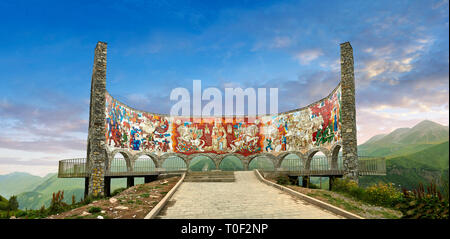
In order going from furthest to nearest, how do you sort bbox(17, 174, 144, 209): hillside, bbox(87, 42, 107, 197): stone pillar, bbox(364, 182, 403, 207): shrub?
1. bbox(17, 174, 144, 209): hillside
2. bbox(87, 42, 107, 197): stone pillar
3. bbox(364, 182, 403, 207): shrub

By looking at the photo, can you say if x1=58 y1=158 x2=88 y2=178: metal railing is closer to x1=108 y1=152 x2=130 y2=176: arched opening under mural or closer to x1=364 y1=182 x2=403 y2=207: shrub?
x1=108 y1=152 x2=130 y2=176: arched opening under mural

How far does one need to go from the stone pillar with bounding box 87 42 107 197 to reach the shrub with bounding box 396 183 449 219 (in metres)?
19.0

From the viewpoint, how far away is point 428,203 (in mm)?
7137

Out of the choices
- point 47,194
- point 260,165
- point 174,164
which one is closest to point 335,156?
point 260,165

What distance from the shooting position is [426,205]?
283 inches

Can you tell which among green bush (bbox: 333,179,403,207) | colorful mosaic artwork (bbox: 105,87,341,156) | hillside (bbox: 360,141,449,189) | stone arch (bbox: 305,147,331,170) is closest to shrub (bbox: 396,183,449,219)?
green bush (bbox: 333,179,403,207)

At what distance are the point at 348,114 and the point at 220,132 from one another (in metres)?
15.7

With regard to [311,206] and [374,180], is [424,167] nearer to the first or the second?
[374,180]

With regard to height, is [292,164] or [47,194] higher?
[292,164]

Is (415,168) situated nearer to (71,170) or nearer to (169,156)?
(169,156)

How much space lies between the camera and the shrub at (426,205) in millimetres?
6707

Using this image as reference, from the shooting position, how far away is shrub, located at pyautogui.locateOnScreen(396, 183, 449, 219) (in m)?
6.71

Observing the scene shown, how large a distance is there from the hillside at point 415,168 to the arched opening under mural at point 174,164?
36302 millimetres

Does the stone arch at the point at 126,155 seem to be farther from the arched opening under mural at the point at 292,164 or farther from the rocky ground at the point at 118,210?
the arched opening under mural at the point at 292,164
